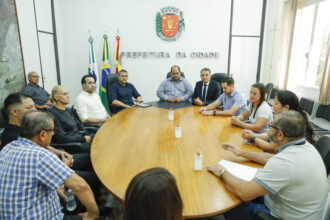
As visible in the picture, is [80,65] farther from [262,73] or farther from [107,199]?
[262,73]

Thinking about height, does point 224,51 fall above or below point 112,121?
above

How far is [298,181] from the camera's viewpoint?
1.15m

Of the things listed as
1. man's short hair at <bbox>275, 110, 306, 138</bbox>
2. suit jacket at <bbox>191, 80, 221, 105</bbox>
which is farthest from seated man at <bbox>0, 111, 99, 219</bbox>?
suit jacket at <bbox>191, 80, 221, 105</bbox>

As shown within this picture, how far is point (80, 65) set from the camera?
557cm

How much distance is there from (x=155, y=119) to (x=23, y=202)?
187cm

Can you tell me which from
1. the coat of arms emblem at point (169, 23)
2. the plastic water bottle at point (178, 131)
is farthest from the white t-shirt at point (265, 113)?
the coat of arms emblem at point (169, 23)

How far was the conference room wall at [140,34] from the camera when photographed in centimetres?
529

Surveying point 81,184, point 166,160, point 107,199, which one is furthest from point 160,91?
point 81,184

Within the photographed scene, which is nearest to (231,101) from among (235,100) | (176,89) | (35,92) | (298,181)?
(235,100)

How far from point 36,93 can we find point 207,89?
3.03 m

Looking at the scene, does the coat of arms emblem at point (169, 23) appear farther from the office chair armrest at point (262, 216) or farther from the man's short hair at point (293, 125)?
the office chair armrest at point (262, 216)

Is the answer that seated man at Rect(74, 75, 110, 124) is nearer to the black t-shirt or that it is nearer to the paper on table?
the black t-shirt

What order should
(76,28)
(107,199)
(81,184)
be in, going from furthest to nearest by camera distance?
(76,28)
(107,199)
(81,184)

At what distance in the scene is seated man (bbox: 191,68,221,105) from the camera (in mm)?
3869
